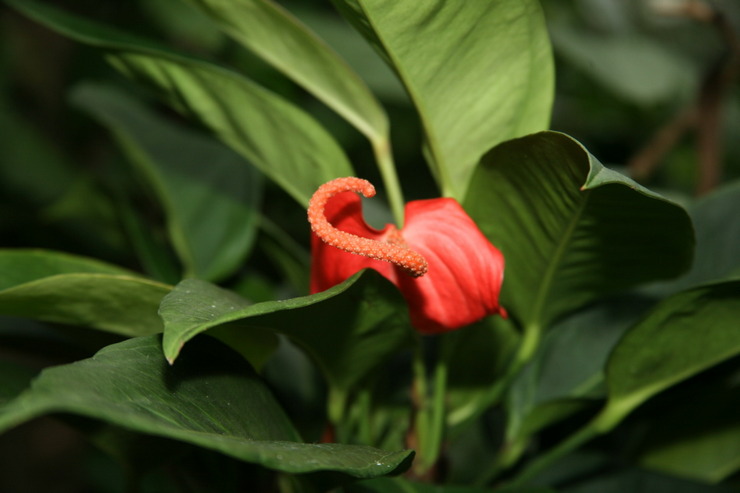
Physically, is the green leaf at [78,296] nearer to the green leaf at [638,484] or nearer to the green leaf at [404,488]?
the green leaf at [404,488]

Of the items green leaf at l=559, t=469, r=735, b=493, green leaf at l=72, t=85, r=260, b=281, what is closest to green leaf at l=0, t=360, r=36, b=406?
green leaf at l=72, t=85, r=260, b=281

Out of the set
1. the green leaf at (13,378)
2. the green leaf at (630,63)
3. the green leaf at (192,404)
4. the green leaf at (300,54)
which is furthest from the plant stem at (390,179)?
the green leaf at (630,63)

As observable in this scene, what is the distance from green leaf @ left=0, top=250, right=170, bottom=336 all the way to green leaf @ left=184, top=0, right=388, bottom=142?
0.17m

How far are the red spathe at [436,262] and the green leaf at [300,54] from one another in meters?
0.11

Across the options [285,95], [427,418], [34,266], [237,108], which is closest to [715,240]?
[427,418]

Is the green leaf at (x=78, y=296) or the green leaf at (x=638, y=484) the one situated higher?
the green leaf at (x=78, y=296)

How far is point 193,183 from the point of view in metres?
0.70

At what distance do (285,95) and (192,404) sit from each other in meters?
0.69

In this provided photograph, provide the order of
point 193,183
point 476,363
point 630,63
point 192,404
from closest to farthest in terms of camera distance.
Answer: point 192,404, point 476,363, point 193,183, point 630,63

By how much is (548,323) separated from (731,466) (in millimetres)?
254

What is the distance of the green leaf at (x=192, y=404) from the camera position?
241 millimetres

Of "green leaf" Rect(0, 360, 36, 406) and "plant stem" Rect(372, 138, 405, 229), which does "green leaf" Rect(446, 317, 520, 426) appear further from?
"green leaf" Rect(0, 360, 36, 406)

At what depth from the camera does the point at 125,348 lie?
0.32 m

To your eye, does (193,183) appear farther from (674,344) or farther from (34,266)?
(674,344)
